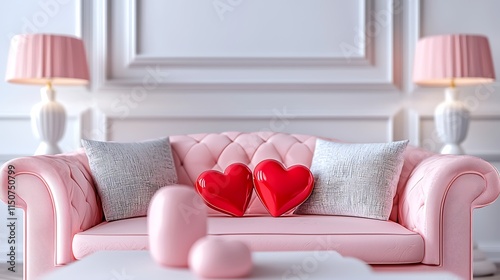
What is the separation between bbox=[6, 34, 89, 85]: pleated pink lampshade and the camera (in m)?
2.79

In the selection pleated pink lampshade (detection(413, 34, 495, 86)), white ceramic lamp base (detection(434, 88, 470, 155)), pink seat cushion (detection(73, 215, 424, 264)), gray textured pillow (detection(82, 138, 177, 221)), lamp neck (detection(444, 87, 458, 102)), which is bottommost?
pink seat cushion (detection(73, 215, 424, 264))

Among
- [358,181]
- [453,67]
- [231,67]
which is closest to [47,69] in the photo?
[231,67]

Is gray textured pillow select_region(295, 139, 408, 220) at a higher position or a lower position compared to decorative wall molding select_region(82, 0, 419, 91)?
lower

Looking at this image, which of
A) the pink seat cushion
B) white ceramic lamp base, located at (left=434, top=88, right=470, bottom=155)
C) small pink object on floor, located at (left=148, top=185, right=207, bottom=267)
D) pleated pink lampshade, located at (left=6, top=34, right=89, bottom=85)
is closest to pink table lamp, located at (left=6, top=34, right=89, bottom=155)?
pleated pink lampshade, located at (left=6, top=34, right=89, bottom=85)

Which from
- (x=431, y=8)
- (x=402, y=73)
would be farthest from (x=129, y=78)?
(x=431, y=8)

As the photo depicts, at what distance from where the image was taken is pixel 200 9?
3.18m

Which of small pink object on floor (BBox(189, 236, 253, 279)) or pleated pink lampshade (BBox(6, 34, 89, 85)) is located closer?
small pink object on floor (BBox(189, 236, 253, 279))

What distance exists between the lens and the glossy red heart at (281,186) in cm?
242

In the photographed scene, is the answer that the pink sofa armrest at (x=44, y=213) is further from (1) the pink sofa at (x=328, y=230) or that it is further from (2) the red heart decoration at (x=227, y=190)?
(2) the red heart decoration at (x=227, y=190)

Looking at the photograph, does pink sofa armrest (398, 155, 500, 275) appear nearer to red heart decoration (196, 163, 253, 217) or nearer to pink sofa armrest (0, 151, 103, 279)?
red heart decoration (196, 163, 253, 217)

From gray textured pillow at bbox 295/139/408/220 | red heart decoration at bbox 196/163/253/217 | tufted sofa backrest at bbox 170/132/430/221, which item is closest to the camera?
gray textured pillow at bbox 295/139/408/220

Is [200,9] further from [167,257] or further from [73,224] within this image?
[167,257]

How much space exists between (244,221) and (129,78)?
128 centimetres

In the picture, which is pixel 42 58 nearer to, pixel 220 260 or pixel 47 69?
pixel 47 69
